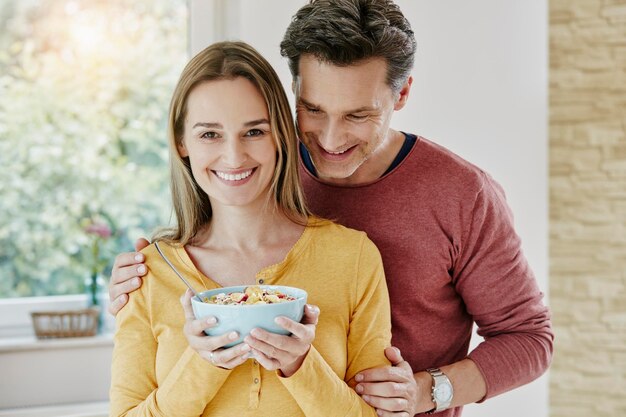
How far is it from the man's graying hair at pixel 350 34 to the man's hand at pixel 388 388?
614 mm

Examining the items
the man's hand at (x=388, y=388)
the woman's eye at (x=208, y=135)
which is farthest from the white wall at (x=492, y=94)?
the man's hand at (x=388, y=388)

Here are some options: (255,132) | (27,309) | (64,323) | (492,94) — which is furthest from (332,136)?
(27,309)

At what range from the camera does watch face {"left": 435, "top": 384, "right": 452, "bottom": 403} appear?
5.94ft

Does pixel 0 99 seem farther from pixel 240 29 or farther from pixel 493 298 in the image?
pixel 493 298

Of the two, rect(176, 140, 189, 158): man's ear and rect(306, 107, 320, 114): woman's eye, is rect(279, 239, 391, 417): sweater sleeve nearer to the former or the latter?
rect(306, 107, 320, 114): woman's eye

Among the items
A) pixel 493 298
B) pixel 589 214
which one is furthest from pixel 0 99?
pixel 589 214

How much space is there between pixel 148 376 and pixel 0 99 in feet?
6.14

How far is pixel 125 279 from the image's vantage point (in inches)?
63.9

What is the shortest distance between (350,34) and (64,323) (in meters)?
1.76

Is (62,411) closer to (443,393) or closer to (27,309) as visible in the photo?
(27,309)

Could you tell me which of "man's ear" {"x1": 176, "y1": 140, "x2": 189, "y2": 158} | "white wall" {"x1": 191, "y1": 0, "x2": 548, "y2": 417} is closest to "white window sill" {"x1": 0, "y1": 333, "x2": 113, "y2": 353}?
"white wall" {"x1": 191, "y1": 0, "x2": 548, "y2": 417}

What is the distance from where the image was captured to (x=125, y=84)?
317 cm

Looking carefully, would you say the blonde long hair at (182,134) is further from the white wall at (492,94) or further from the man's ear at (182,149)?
the white wall at (492,94)

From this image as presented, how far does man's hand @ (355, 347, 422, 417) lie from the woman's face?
0.41 metres
